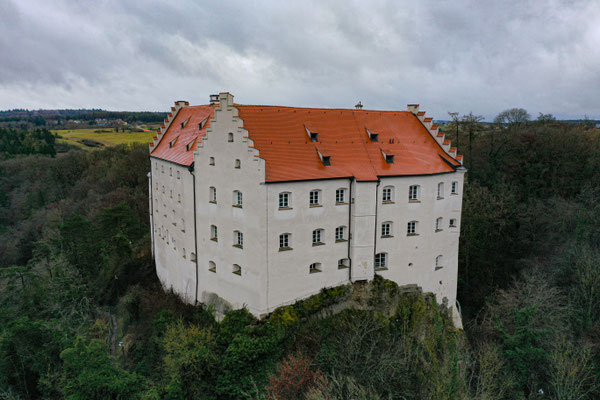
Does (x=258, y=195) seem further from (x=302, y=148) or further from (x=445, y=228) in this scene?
(x=445, y=228)

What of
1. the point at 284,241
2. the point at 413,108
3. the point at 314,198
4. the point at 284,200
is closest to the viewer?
the point at 284,200

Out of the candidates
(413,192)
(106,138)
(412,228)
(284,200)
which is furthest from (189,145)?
(106,138)

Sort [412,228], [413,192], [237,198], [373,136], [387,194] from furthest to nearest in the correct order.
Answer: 1. [373,136]
2. [412,228]
3. [413,192]
4. [387,194]
5. [237,198]

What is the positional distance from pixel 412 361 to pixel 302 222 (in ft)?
36.0

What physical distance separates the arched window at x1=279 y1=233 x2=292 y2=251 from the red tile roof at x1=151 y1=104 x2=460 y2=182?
155 inches

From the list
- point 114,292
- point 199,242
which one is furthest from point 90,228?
point 199,242

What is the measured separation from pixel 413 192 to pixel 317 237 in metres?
8.39

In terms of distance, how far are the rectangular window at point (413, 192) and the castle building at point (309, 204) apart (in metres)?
0.08

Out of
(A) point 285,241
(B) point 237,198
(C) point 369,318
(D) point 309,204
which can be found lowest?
(C) point 369,318

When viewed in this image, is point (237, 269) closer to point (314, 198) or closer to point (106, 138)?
point (314, 198)

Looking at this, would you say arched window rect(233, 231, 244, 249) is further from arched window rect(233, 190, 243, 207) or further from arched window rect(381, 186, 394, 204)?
arched window rect(381, 186, 394, 204)

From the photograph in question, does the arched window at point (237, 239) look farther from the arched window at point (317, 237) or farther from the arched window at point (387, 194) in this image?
the arched window at point (387, 194)

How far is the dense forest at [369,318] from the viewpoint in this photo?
2308 cm

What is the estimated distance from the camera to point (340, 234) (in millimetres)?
29344
